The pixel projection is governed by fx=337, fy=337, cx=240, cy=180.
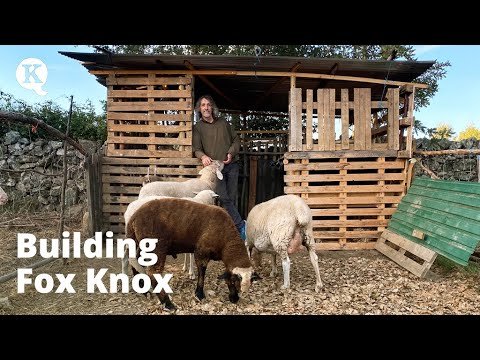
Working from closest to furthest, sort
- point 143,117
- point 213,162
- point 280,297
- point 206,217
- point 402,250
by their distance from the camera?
point 206,217
point 280,297
point 402,250
point 213,162
point 143,117

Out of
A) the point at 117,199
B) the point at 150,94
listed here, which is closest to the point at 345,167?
the point at 150,94

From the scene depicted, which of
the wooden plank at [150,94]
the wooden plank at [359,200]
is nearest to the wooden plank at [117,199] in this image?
the wooden plank at [150,94]

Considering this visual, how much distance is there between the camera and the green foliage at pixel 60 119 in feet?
39.0

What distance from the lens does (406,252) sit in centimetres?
738

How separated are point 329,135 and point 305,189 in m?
1.41

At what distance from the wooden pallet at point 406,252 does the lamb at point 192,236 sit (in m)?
3.57

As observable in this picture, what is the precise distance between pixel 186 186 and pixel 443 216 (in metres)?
5.00

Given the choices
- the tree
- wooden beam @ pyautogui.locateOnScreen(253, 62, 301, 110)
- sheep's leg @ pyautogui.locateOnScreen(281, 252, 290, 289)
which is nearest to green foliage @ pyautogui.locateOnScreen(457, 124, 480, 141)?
the tree

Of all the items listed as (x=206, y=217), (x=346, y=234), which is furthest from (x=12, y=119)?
(x=346, y=234)

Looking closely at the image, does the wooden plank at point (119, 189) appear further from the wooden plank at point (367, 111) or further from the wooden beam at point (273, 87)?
the wooden plank at point (367, 111)

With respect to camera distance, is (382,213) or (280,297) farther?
(382,213)

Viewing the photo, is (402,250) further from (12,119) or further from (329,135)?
(12,119)

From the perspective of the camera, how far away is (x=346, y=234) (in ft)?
26.2

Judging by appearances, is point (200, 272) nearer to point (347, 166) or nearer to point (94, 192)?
point (94, 192)
